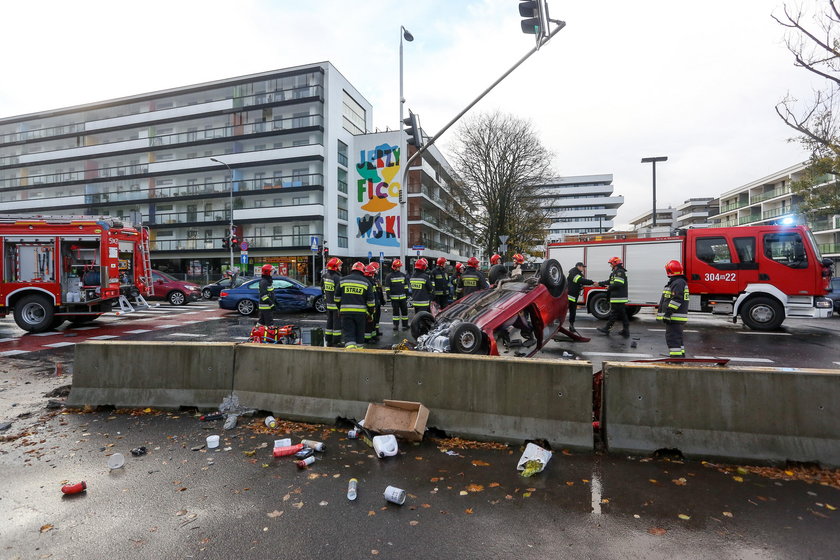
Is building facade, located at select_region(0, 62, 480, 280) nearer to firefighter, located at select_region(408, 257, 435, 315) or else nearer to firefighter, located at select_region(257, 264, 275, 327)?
firefighter, located at select_region(408, 257, 435, 315)

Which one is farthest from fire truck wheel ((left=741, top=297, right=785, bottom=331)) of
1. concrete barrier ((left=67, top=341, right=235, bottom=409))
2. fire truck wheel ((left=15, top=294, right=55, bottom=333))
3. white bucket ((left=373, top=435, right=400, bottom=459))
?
fire truck wheel ((left=15, top=294, right=55, bottom=333))

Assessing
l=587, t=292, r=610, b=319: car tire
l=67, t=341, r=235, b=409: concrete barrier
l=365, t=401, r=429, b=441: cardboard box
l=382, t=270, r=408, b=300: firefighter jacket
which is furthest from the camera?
l=587, t=292, r=610, b=319: car tire

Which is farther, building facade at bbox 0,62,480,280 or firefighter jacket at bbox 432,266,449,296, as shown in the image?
building facade at bbox 0,62,480,280

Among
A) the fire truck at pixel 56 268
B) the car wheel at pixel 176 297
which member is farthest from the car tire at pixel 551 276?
the car wheel at pixel 176 297

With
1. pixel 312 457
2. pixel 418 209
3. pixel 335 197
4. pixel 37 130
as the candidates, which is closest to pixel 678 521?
pixel 312 457

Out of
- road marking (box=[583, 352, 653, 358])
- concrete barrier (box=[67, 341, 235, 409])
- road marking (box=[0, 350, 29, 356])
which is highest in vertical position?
concrete barrier (box=[67, 341, 235, 409])

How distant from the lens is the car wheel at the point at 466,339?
5.63 metres

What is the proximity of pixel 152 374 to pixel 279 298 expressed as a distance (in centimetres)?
943

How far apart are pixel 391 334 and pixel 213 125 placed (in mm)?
35886

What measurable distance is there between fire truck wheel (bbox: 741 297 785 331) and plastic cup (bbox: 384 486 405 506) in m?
11.2

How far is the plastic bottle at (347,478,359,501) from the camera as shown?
306 centimetres

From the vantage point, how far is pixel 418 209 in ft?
135

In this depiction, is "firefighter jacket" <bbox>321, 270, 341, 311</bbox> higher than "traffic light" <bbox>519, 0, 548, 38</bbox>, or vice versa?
"traffic light" <bbox>519, 0, 548, 38</bbox>

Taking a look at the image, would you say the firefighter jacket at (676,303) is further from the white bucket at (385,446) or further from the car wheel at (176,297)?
the car wheel at (176,297)
